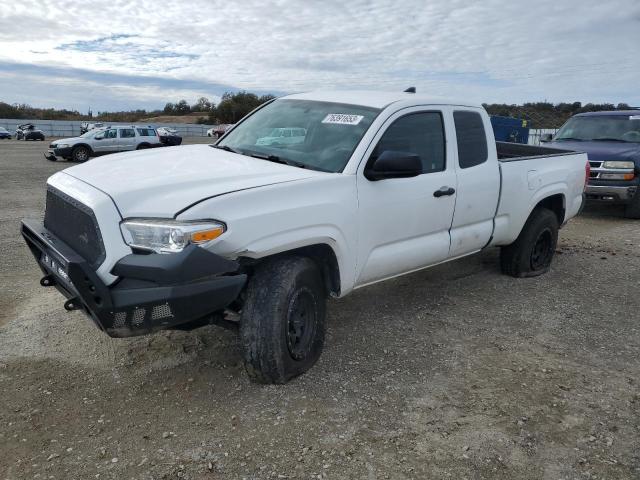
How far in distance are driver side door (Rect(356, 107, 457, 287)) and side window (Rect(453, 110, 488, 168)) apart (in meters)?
0.19

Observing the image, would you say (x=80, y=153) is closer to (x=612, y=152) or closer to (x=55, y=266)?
(x=612, y=152)

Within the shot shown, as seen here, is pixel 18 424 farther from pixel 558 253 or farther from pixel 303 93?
pixel 558 253

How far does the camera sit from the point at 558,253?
291 inches

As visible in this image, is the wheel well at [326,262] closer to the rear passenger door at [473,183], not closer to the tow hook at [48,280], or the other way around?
the rear passenger door at [473,183]

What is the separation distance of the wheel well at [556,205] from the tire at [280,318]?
3.59m

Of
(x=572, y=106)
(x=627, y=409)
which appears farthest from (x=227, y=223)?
(x=572, y=106)

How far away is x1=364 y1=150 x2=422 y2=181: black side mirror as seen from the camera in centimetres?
367

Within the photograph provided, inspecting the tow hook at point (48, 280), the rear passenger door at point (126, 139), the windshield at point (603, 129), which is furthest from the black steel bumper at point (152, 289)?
the rear passenger door at point (126, 139)

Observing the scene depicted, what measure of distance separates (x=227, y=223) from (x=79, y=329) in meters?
2.11

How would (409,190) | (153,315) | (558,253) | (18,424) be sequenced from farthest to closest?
(558,253), (409,190), (18,424), (153,315)

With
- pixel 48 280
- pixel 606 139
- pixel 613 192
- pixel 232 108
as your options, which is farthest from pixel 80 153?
pixel 232 108

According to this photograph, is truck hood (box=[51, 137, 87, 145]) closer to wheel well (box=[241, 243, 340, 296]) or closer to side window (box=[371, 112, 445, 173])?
side window (box=[371, 112, 445, 173])

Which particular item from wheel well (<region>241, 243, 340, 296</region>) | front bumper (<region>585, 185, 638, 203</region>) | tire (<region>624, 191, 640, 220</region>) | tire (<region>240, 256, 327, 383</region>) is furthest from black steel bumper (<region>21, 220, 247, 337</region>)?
tire (<region>624, 191, 640, 220</region>)

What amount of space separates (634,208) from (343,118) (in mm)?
7810
